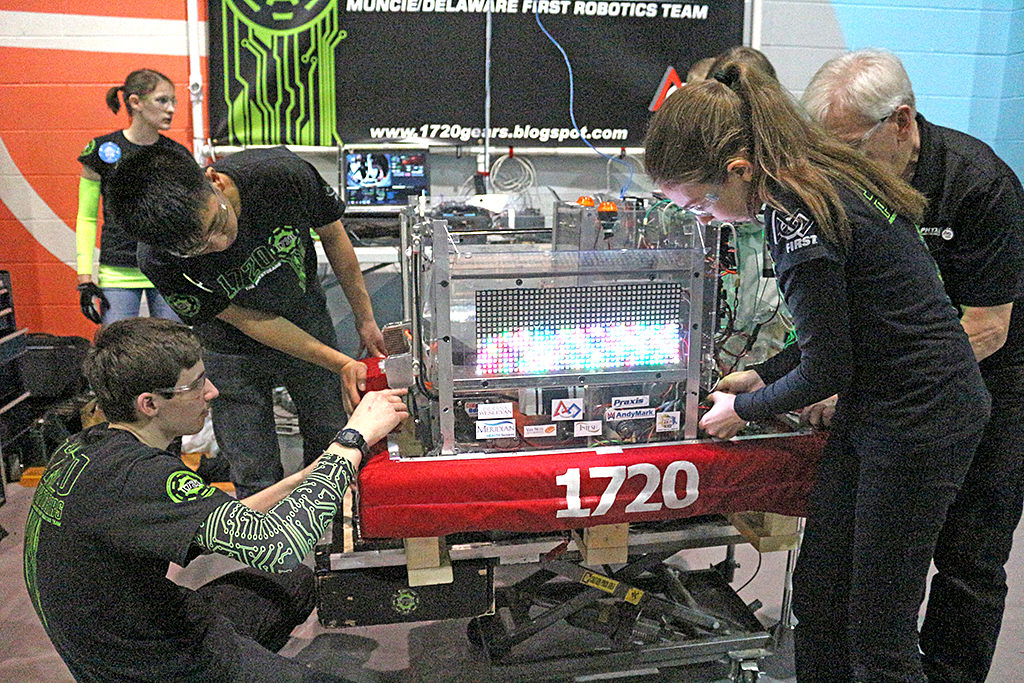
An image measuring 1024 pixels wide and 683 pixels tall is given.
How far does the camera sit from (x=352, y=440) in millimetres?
1655

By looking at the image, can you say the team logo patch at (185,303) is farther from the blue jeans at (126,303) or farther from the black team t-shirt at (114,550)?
the blue jeans at (126,303)

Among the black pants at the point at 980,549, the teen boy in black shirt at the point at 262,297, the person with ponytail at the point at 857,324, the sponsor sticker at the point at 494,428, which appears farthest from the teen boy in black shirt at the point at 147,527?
the black pants at the point at 980,549

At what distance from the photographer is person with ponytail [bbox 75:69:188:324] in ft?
11.3

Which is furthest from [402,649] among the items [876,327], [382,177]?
[382,177]

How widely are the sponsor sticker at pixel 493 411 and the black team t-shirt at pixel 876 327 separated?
0.52m

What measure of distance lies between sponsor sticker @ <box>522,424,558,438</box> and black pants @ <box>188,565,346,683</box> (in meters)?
0.60

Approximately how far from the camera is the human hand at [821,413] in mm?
1839

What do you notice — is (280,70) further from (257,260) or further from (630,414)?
(630,414)

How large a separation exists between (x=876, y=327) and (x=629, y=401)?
1.65 feet

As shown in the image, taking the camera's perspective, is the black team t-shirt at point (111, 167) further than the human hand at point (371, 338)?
Yes

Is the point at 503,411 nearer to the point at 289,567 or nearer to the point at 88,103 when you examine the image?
the point at 289,567

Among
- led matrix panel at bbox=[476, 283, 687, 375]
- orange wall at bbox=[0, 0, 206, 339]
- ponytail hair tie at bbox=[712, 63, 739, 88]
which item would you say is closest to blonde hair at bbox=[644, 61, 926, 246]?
ponytail hair tie at bbox=[712, 63, 739, 88]

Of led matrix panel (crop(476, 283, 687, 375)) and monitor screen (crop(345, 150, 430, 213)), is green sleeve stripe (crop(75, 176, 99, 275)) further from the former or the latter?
led matrix panel (crop(476, 283, 687, 375))

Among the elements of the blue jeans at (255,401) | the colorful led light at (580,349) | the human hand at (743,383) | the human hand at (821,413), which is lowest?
the blue jeans at (255,401)
